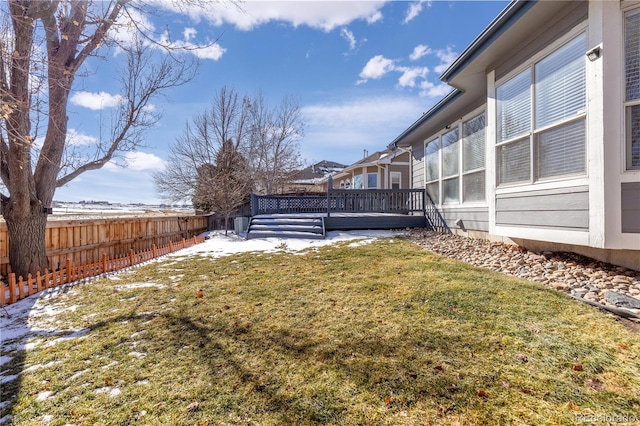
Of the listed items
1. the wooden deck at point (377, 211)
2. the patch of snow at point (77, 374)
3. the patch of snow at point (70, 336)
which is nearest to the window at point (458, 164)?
the wooden deck at point (377, 211)

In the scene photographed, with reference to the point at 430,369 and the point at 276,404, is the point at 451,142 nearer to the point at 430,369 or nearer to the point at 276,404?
the point at 430,369

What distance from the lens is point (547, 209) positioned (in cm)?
459

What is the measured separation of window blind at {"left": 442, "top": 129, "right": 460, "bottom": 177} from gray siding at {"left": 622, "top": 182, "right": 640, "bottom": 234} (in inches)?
174

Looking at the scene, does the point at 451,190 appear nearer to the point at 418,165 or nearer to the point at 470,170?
the point at 470,170

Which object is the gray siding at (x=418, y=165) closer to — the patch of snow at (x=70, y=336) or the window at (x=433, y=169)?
the window at (x=433, y=169)

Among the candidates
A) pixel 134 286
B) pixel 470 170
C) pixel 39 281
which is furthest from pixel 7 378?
pixel 470 170

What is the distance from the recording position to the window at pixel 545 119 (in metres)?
4.10

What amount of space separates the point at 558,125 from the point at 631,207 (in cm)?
151

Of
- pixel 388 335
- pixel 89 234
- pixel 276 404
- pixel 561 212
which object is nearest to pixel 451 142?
pixel 561 212

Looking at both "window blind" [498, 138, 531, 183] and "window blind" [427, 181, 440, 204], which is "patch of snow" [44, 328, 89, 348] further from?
"window blind" [427, 181, 440, 204]

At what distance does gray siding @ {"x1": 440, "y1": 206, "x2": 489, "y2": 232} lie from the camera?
6617 mm

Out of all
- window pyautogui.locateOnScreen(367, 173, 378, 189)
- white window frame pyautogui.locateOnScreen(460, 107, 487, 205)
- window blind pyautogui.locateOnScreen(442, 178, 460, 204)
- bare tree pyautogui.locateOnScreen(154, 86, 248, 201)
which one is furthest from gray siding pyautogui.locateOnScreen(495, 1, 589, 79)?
bare tree pyautogui.locateOnScreen(154, 86, 248, 201)

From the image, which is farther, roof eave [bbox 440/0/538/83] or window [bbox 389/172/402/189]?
window [bbox 389/172/402/189]

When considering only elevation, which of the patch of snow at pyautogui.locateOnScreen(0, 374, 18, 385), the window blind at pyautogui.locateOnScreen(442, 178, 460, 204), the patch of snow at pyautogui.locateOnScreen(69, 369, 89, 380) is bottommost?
the patch of snow at pyautogui.locateOnScreen(0, 374, 18, 385)
